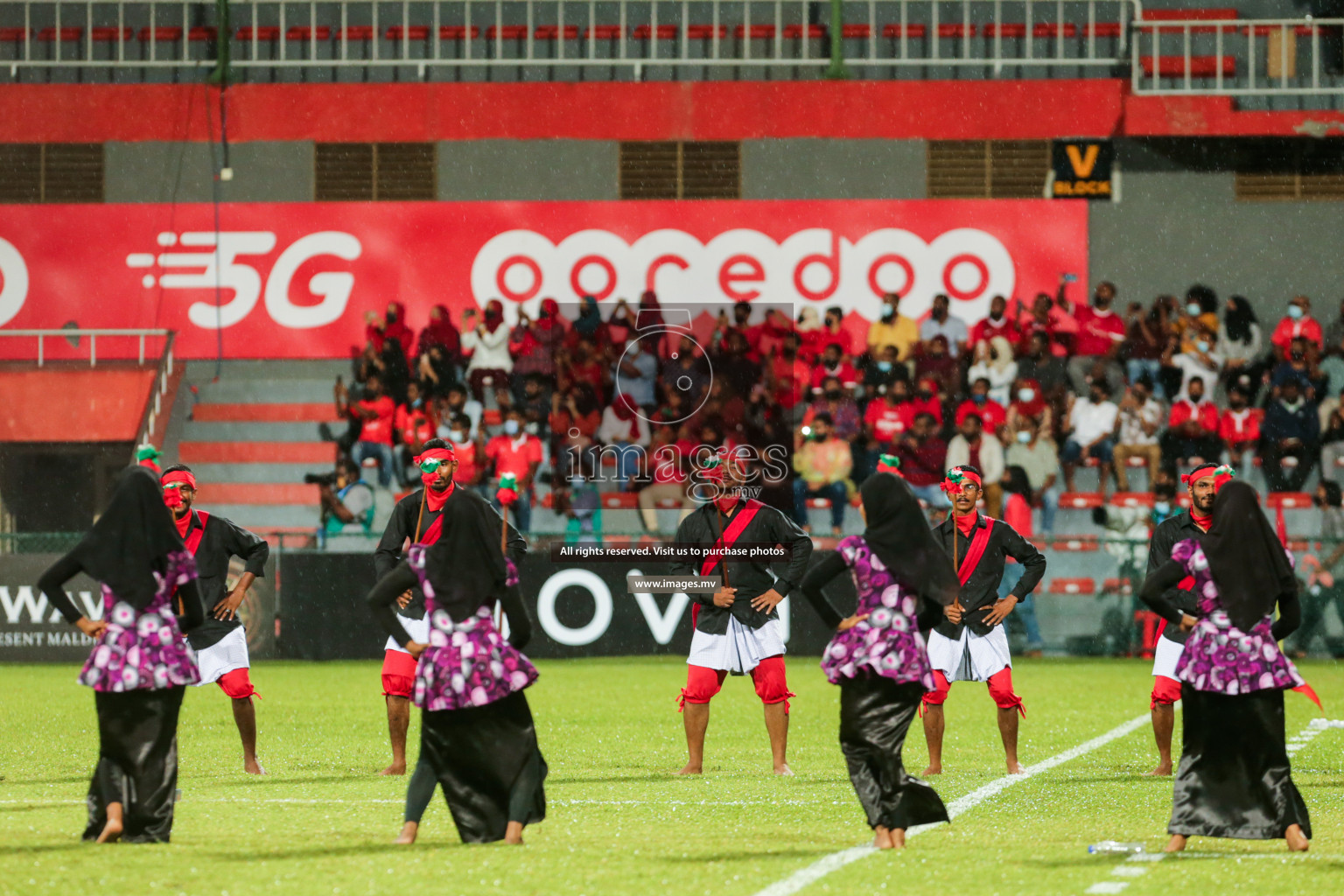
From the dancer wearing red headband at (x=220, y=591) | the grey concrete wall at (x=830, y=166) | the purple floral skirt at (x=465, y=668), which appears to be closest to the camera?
the purple floral skirt at (x=465, y=668)

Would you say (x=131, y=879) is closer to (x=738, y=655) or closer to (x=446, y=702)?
(x=446, y=702)

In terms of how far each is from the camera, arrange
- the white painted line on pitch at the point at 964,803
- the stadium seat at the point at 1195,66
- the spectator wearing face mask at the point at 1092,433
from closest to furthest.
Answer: the white painted line on pitch at the point at 964,803
the spectator wearing face mask at the point at 1092,433
the stadium seat at the point at 1195,66

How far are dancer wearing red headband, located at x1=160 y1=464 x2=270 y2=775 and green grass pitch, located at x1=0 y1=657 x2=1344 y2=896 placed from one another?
529 mm

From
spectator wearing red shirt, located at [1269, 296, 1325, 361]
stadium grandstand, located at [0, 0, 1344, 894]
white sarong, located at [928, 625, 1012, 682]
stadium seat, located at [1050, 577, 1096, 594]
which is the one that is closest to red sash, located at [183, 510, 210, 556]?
white sarong, located at [928, 625, 1012, 682]

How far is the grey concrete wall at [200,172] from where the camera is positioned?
29.2 m

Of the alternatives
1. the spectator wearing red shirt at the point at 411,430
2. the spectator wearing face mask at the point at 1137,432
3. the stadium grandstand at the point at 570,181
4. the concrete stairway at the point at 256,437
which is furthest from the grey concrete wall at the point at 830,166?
the spectator wearing red shirt at the point at 411,430

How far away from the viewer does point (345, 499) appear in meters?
23.3

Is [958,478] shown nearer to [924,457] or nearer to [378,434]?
[924,457]

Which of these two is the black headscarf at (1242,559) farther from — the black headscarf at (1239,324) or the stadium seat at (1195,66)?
the stadium seat at (1195,66)

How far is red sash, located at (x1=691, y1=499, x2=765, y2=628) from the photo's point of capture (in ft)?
40.3

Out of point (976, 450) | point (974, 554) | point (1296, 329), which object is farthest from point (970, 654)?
point (1296, 329)

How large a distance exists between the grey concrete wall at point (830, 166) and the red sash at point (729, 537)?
17135mm

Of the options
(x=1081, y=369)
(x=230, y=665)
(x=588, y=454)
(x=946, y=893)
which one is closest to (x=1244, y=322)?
(x=1081, y=369)

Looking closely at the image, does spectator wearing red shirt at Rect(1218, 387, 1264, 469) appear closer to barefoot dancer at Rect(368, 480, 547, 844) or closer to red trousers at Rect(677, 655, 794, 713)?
red trousers at Rect(677, 655, 794, 713)
